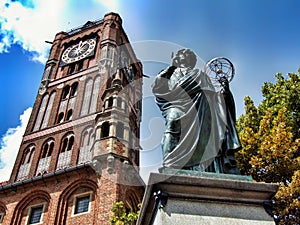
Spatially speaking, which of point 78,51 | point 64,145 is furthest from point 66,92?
point 64,145

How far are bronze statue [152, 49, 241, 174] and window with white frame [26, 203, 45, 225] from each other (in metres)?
18.2

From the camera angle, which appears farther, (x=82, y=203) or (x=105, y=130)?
(x=105, y=130)

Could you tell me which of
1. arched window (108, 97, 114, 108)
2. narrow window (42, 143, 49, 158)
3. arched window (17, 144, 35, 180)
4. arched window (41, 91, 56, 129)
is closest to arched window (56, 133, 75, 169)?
narrow window (42, 143, 49, 158)

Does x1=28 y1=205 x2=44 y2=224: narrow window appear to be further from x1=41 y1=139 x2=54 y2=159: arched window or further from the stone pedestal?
the stone pedestal

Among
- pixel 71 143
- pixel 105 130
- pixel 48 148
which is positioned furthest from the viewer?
pixel 48 148

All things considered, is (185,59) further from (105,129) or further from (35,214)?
(105,129)

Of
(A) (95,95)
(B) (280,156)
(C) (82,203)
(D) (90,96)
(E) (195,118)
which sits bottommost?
(E) (195,118)

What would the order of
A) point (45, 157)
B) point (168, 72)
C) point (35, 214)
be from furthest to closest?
point (45, 157) → point (35, 214) → point (168, 72)

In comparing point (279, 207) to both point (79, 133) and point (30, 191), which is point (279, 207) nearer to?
point (30, 191)

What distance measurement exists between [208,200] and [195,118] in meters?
1.16

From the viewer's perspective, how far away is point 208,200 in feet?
11.0

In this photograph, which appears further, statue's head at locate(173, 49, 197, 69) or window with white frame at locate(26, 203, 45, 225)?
window with white frame at locate(26, 203, 45, 225)

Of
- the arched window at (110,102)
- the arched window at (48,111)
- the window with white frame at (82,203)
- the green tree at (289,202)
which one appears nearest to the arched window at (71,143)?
the arched window at (48,111)

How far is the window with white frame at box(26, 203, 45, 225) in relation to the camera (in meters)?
20.6
